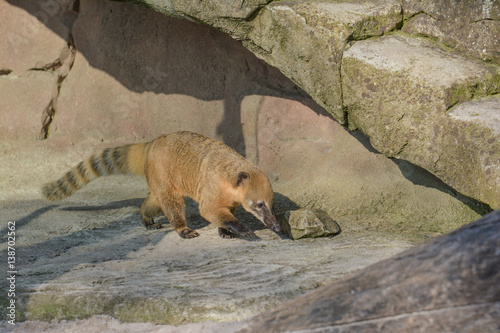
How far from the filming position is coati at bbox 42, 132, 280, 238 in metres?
4.68

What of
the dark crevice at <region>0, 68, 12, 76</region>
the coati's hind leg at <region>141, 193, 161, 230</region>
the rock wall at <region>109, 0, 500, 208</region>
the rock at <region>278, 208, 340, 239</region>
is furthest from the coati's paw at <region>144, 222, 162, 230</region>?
the dark crevice at <region>0, 68, 12, 76</region>

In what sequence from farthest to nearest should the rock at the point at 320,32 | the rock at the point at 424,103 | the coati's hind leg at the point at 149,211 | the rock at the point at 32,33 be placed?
1. the rock at the point at 32,33
2. the coati's hind leg at the point at 149,211
3. the rock at the point at 320,32
4. the rock at the point at 424,103

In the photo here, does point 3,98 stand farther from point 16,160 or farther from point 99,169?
point 99,169

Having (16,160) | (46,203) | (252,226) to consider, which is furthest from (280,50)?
(16,160)

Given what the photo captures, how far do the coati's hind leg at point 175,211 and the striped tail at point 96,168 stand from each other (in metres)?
0.56

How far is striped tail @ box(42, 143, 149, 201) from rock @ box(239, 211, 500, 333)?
159 inches

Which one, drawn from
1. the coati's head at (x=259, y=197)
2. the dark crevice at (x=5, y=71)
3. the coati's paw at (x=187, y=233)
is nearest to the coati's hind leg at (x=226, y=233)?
the coati's paw at (x=187, y=233)

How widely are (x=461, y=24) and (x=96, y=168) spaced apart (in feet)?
12.9

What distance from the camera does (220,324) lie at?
2.81 metres

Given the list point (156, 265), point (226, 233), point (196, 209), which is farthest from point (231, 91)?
point (156, 265)

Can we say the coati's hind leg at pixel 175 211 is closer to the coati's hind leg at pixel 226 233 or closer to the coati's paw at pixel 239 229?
the coati's hind leg at pixel 226 233

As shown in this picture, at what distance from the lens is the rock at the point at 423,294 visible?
156 centimetres

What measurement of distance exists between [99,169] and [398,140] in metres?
3.20

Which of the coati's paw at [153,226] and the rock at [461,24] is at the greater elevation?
the rock at [461,24]
